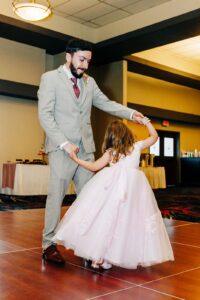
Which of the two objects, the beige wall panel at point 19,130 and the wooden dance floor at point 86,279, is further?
the beige wall panel at point 19,130

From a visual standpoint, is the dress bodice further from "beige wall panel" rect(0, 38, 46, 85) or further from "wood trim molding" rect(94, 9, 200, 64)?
"beige wall panel" rect(0, 38, 46, 85)

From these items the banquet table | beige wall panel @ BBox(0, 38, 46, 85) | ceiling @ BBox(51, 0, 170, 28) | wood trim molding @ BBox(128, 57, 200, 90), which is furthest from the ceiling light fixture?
the banquet table

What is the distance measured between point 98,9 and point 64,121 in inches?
234

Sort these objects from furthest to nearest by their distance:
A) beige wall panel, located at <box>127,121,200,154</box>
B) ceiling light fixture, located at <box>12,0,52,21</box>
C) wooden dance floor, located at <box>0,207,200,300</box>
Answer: beige wall panel, located at <box>127,121,200,154</box>, ceiling light fixture, located at <box>12,0,52,21</box>, wooden dance floor, located at <box>0,207,200,300</box>

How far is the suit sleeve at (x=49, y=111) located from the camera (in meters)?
2.45

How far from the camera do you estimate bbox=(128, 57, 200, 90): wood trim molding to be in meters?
9.91

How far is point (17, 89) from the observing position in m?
8.66

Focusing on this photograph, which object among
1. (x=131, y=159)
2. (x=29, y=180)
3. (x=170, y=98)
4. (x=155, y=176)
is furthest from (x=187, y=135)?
(x=131, y=159)

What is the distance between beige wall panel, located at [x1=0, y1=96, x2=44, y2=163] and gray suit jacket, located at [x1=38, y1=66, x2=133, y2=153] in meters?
6.40

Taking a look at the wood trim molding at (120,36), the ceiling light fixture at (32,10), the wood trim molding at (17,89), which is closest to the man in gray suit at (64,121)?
the ceiling light fixture at (32,10)

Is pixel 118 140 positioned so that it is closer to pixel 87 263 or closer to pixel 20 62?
pixel 87 263

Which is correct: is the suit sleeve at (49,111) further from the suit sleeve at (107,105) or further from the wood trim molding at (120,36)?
the wood trim molding at (120,36)

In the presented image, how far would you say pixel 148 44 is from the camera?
8.36 meters

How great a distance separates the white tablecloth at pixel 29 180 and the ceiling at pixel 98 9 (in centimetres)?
327
